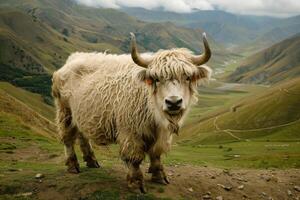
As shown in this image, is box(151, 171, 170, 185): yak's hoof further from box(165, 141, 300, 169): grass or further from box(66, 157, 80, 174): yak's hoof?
box(165, 141, 300, 169): grass

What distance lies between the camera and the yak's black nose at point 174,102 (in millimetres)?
11539

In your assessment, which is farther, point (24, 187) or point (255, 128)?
point (255, 128)

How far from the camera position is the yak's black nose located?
37.9 ft

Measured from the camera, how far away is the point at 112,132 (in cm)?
1541

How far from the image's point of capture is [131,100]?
1448 cm

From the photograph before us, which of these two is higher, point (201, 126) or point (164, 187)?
point (164, 187)

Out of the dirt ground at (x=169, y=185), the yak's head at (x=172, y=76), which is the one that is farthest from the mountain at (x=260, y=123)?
the yak's head at (x=172, y=76)

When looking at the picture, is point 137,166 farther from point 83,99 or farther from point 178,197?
point 83,99

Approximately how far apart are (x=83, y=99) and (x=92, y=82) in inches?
31.7

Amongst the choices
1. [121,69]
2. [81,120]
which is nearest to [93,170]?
[81,120]

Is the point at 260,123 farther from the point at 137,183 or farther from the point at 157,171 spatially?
the point at 137,183

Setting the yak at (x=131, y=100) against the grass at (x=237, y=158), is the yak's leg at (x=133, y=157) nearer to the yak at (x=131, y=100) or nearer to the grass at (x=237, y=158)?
the yak at (x=131, y=100)

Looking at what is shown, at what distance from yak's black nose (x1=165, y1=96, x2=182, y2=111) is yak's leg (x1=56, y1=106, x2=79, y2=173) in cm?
768

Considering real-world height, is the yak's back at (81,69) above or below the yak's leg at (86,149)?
above
